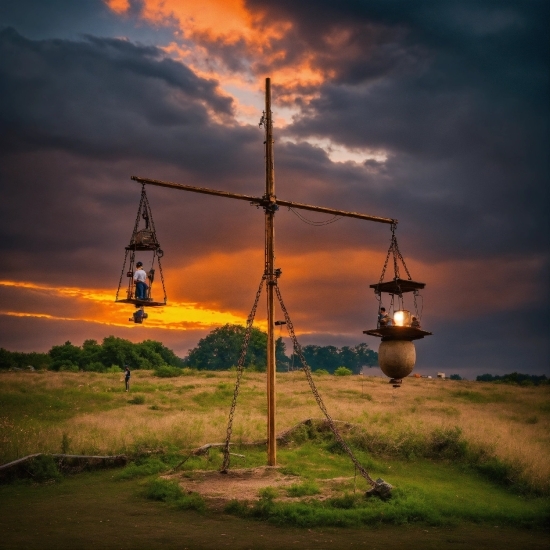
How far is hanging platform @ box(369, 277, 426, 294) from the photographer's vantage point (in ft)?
38.4

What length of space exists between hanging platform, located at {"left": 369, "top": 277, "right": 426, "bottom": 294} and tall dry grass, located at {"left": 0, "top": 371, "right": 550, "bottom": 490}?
971 cm

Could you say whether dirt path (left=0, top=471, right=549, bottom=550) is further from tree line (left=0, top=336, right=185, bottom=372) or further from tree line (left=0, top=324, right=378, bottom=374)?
tree line (left=0, top=336, right=185, bottom=372)

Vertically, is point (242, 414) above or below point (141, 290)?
below

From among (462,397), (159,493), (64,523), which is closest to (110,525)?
(64,523)

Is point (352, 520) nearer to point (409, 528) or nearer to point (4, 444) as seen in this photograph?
point (409, 528)

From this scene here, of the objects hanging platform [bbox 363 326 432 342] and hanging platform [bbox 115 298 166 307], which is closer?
hanging platform [bbox 363 326 432 342]

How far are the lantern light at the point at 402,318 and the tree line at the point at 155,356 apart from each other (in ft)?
120

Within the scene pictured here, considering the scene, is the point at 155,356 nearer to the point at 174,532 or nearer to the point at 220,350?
the point at 220,350

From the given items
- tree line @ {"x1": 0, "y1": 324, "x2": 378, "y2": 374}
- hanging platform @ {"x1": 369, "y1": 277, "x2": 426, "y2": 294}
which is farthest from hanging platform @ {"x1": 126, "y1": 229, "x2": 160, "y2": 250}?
tree line @ {"x1": 0, "y1": 324, "x2": 378, "y2": 374}

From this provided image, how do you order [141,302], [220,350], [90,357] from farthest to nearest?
[220,350] < [90,357] < [141,302]

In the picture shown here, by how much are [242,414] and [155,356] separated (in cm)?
5802

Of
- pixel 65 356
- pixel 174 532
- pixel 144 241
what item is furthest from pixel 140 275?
pixel 65 356

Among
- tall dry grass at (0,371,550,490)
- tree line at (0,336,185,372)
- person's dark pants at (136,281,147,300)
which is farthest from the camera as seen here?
tree line at (0,336,185,372)

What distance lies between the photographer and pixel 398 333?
11.0 meters
